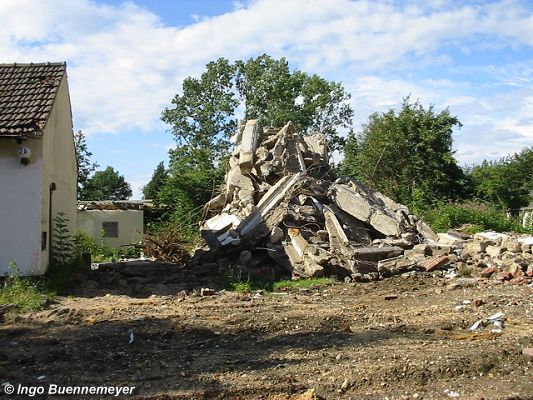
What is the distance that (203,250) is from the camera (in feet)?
54.5

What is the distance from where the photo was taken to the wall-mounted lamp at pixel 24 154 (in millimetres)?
12539

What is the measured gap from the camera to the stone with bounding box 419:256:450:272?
45.2 ft

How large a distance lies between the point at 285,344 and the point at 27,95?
8829 millimetres

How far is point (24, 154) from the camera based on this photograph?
12.5 meters

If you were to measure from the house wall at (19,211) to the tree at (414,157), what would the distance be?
63.7 feet

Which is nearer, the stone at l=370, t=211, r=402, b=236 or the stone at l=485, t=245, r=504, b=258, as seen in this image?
the stone at l=485, t=245, r=504, b=258

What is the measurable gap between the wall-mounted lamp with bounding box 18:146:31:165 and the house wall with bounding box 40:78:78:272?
42 cm

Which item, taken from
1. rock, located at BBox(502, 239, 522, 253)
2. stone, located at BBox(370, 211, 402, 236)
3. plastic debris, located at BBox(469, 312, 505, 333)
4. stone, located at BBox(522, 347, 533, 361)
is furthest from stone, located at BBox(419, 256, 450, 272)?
stone, located at BBox(522, 347, 533, 361)

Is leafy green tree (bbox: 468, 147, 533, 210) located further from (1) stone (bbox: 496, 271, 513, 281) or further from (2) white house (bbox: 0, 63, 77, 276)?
(2) white house (bbox: 0, 63, 77, 276)

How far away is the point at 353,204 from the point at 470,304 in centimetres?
618

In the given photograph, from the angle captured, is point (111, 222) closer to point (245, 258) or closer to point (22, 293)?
point (245, 258)

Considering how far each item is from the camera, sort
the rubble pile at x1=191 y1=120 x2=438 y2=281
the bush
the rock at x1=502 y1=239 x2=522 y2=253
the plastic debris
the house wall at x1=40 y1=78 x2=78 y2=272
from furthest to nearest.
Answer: the bush, the rubble pile at x1=191 y1=120 x2=438 y2=281, the rock at x1=502 y1=239 x2=522 y2=253, the house wall at x1=40 y1=78 x2=78 y2=272, the plastic debris

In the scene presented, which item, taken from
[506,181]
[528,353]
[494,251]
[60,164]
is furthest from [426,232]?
[506,181]

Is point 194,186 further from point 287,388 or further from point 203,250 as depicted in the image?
point 287,388
